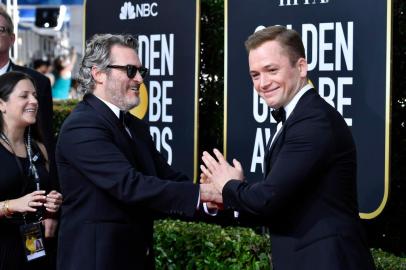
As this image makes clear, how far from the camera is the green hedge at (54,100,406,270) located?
15.5 ft

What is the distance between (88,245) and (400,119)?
2486 millimetres

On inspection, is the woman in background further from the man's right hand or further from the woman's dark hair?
the man's right hand

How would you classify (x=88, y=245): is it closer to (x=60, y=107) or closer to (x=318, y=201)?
(x=318, y=201)

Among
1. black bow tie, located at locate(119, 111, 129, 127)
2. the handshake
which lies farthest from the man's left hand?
black bow tie, located at locate(119, 111, 129, 127)

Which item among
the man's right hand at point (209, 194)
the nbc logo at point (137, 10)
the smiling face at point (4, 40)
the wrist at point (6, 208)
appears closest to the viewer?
the man's right hand at point (209, 194)

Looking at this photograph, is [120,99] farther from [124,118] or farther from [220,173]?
[220,173]

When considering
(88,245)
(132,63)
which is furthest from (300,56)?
(88,245)

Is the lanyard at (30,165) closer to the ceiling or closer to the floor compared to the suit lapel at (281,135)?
closer to the floor

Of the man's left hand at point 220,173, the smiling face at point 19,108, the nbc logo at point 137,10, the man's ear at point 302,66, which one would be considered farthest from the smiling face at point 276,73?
the nbc logo at point 137,10

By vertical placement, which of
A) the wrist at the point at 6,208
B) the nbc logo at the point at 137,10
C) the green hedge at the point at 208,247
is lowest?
the green hedge at the point at 208,247

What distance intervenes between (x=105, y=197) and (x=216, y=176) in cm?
51

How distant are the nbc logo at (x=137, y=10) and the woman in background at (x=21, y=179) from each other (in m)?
1.37

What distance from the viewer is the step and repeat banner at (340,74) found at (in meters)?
4.39

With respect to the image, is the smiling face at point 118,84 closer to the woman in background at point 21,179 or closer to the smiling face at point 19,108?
the woman in background at point 21,179
